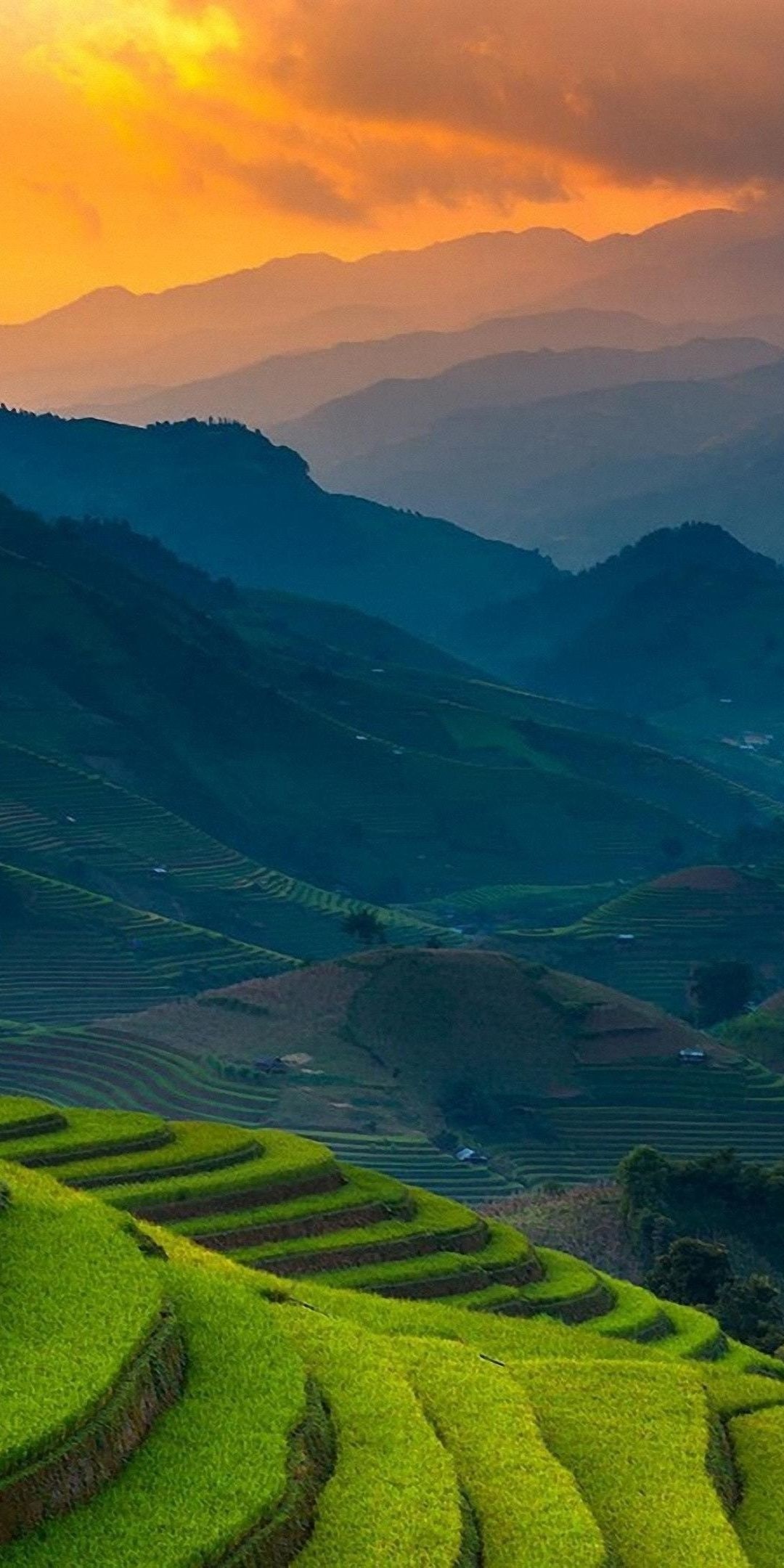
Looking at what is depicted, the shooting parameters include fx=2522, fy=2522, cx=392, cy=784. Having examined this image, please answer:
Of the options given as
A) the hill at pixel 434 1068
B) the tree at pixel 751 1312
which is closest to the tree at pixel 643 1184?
the tree at pixel 751 1312

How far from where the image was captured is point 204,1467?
22.3 metres

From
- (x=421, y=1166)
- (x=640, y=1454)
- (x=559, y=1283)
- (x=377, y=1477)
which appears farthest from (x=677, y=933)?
(x=377, y=1477)

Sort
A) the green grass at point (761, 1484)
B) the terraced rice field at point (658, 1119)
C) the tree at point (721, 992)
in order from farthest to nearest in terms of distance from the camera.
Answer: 1. the tree at point (721, 992)
2. the terraced rice field at point (658, 1119)
3. the green grass at point (761, 1484)

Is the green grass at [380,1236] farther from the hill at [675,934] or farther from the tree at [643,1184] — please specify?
the hill at [675,934]

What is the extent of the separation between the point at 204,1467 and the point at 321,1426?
2.36 m

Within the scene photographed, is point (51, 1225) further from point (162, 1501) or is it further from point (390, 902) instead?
point (390, 902)

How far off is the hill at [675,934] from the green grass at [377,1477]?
123460 millimetres

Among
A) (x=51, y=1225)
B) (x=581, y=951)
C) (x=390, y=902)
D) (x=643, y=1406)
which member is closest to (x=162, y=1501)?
(x=51, y=1225)

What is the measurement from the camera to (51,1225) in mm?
28266

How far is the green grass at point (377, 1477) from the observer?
21.4 metres

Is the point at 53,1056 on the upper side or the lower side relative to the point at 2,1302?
lower

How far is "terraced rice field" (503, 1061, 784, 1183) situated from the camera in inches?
4141

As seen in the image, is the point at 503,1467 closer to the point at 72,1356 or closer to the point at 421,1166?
the point at 72,1356

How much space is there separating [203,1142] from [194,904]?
4537 inches
